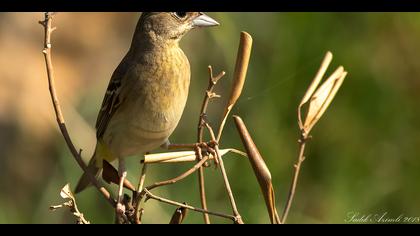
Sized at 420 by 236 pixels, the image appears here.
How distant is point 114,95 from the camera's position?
3.37m

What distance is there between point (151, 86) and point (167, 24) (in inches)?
10.2

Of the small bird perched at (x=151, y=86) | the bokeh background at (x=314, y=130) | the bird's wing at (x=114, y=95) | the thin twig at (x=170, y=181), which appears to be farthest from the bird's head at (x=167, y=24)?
the thin twig at (x=170, y=181)

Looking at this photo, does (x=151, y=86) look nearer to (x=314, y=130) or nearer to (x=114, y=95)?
(x=114, y=95)

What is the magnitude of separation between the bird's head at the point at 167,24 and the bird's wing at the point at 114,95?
164 millimetres

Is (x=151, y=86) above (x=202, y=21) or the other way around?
the other way around

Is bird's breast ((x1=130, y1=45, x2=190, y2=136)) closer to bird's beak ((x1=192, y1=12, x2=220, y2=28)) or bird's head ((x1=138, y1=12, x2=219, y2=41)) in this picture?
bird's head ((x1=138, y1=12, x2=219, y2=41))

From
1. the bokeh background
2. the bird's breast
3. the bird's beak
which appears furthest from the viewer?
the bokeh background

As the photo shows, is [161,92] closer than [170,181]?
No

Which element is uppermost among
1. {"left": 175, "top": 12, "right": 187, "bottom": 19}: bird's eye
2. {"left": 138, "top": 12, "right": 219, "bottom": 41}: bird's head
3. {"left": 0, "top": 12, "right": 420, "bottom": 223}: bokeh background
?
{"left": 175, "top": 12, "right": 187, "bottom": 19}: bird's eye

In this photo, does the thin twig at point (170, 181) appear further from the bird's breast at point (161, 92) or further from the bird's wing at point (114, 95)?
the bird's wing at point (114, 95)

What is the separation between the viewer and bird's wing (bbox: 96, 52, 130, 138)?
333 centimetres

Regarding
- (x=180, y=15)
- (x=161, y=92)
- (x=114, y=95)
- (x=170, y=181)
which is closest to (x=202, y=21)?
(x=180, y=15)

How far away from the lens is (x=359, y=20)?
464 cm

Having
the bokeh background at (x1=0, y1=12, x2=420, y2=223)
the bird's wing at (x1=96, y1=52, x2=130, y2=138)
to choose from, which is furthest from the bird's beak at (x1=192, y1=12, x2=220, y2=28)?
the bokeh background at (x1=0, y1=12, x2=420, y2=223)
